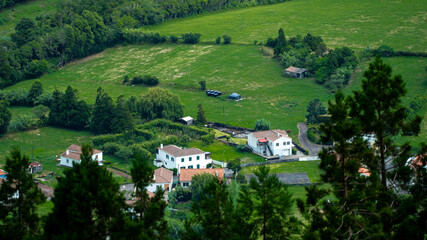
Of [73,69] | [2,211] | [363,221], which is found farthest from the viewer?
[73,69]

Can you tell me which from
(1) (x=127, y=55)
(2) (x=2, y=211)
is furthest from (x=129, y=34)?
(2) (x=2, y=211)

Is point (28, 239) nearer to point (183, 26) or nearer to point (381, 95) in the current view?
point (381, 95)

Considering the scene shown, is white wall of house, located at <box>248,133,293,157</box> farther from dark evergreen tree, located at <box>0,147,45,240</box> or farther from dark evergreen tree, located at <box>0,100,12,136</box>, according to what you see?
dark evergreen tree, located at <box>0,147,45,240</box>

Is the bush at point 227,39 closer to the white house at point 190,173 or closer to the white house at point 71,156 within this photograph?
the white house at point 71,156

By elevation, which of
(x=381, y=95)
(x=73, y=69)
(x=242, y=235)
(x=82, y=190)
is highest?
(x=381, y=95)

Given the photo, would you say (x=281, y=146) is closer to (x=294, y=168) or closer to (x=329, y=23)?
(x=294, y=168)

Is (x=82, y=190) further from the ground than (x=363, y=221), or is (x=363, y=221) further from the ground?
(x=82, y=190)

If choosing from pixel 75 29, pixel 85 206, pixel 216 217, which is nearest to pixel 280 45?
pixel 75 29

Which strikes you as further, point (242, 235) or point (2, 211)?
point (2, 211)

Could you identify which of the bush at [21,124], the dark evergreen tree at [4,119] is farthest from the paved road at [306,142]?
the dark evergreen tree at [4,119]
